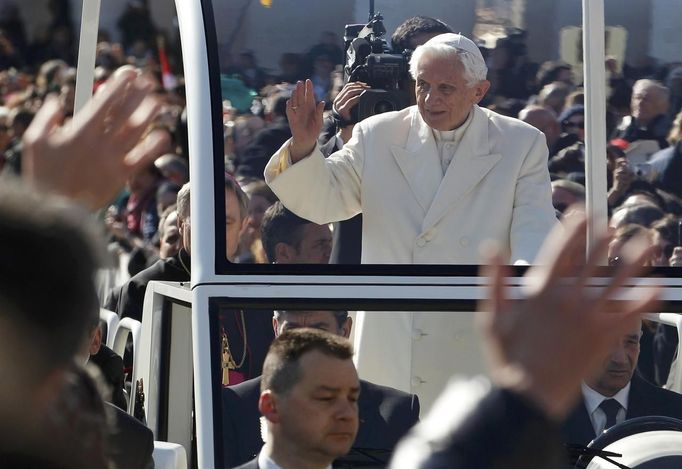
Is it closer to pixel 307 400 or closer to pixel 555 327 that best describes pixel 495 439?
pixel 555 327

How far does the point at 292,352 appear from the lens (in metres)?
3.37

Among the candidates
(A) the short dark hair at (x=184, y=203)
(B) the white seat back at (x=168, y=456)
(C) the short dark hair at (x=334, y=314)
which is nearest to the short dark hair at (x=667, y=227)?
(C) the short dark hair at (x=334, y=314)

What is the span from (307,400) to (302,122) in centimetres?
80

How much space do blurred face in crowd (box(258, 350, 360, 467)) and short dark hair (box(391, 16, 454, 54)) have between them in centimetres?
86

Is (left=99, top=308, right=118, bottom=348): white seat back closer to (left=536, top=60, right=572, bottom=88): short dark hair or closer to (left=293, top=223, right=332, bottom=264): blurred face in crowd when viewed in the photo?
(left=293, top=223, right=332, bottom=264): blurred face in crowd

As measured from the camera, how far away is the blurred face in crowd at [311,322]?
3.52m

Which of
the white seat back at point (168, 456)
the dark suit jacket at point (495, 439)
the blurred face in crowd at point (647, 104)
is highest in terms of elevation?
the blurred face in crowd at point (647, 104)

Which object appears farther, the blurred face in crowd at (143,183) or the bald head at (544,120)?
the blurred face in crowd at (143,183)

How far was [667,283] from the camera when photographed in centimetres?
364

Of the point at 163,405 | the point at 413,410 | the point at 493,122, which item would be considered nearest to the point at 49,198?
the point at 413,410

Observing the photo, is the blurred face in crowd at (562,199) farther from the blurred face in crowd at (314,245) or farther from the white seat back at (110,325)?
the white seat back at (110,325)

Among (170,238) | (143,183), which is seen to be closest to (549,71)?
(170,238)

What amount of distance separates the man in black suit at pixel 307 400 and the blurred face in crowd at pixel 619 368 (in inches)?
22.4

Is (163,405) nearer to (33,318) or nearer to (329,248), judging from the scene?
(329,248)
